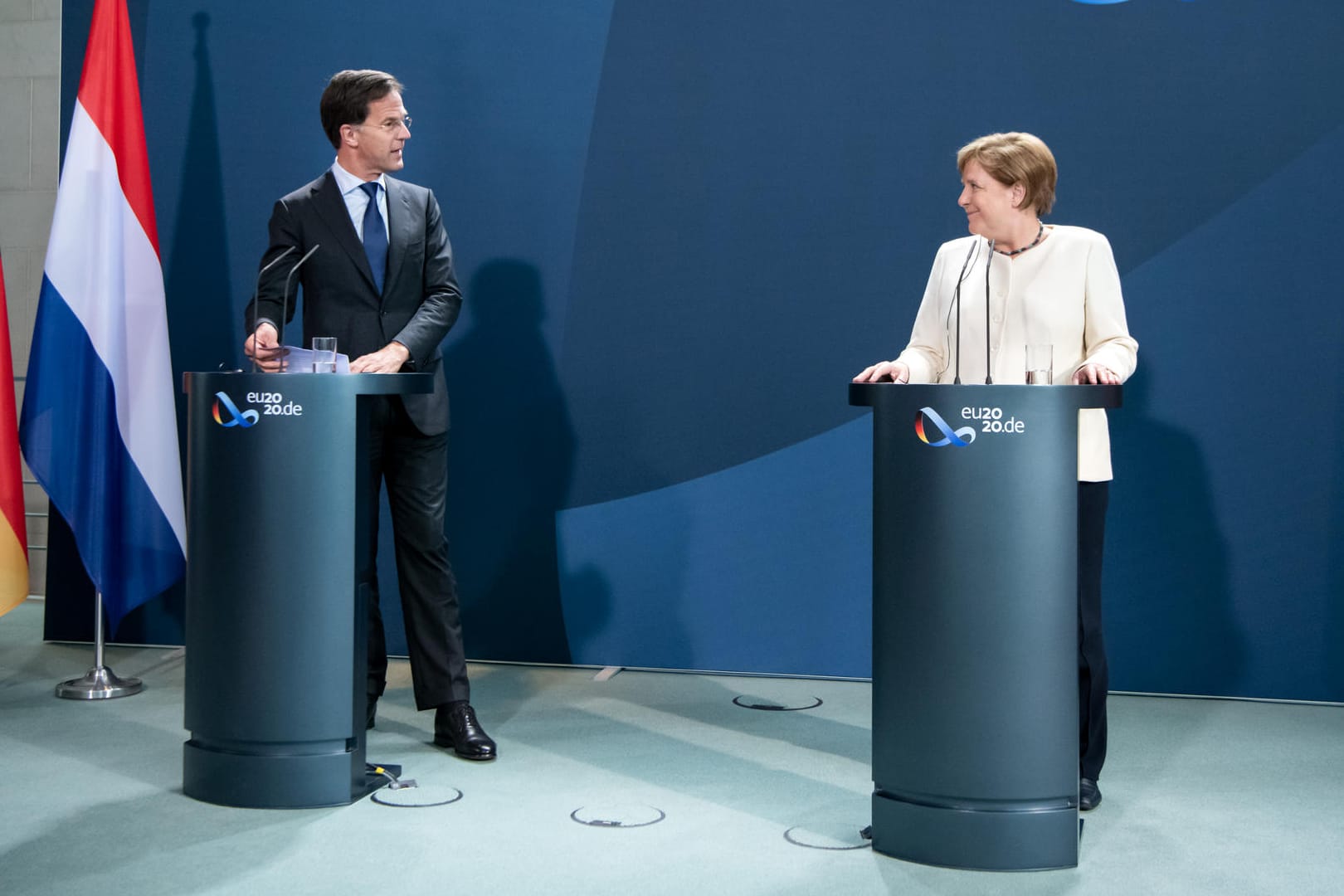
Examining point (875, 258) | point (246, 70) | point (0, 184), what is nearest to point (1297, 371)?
point (875, 258)

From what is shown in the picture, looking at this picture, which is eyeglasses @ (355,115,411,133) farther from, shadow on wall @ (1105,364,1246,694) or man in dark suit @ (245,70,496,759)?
shadow on wall @ (1105,364,1246,694)

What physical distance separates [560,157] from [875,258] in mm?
Answer: 1080

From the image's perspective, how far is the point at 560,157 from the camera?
4.50 meters

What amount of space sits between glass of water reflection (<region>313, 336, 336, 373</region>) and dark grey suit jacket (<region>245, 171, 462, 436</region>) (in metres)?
0.31

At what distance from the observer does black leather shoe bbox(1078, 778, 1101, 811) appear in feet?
10.0

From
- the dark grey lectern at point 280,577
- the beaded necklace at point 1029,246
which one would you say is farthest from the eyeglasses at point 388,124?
the beaded necklace at point 1029,246

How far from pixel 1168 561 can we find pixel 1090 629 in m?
1.26

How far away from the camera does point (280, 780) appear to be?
300 cm

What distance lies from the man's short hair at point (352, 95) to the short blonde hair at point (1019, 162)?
1.48 metres

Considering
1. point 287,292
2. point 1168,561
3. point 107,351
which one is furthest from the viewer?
point 107,351

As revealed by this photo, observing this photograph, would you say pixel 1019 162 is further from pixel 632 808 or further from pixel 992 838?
pixel 632 808

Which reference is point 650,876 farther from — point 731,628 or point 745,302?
point 745,302

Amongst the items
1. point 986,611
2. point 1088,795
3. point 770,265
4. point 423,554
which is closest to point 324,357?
point 423,554

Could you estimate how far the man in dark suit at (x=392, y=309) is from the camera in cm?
346
